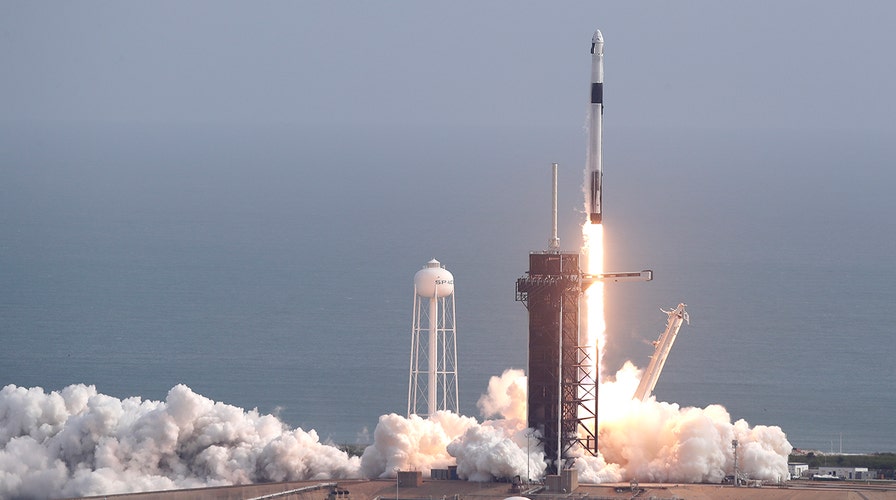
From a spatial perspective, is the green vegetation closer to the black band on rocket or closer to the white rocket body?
the white rocket body

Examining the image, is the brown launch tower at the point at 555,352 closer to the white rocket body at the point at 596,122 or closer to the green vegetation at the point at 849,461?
the white rocket body at the point at 596,122

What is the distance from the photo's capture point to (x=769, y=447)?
7319cm

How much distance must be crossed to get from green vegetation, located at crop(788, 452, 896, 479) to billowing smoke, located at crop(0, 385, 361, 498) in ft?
65.8

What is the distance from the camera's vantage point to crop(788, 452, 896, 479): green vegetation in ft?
279

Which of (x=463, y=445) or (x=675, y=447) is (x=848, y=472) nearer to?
(x=675, y=447)

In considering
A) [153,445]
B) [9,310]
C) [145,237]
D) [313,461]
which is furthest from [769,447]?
[145,237]

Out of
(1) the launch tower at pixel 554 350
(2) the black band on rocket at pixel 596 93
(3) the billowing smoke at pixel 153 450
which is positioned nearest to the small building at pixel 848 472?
(1) the launch tower at pixel 554 350

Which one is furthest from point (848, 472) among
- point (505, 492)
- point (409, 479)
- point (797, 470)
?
point (409, 479)

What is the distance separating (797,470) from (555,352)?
12.4 meters

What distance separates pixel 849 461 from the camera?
284 feet

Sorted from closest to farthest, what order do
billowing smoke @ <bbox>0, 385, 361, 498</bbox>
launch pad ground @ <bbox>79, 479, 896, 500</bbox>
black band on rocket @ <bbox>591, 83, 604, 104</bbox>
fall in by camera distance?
launch pad ground @ <bbox>79, 479, 896, 500</bbox> → black band on rocket @ <bbox>591, 83, 604, 104</bbox> → billowing smoke @ <bbox>0, 385, 361, 498</bbox>

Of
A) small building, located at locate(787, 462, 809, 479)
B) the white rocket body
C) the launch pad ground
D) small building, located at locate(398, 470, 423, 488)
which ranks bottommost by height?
the launch pad ground

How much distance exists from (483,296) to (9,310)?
95.8ft

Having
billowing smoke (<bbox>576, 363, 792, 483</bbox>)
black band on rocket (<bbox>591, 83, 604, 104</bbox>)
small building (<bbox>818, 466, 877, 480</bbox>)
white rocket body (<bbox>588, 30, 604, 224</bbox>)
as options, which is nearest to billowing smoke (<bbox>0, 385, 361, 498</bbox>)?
billowing smoke (<bbox>576, 363, 792, 483</bbox>)
